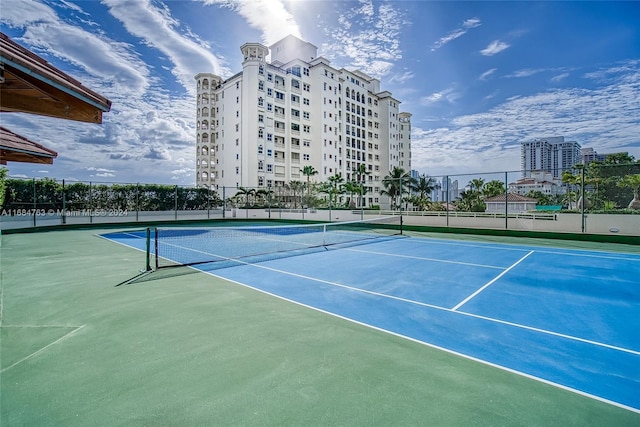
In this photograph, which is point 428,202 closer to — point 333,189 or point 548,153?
point 333,189

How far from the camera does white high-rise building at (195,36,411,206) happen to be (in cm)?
4869

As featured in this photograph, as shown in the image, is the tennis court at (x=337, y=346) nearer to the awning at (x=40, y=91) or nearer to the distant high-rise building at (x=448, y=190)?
the awning at (x=40, y=91)

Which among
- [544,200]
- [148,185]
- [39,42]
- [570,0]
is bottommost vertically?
[544,200]

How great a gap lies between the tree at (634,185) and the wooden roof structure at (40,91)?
19.5 m

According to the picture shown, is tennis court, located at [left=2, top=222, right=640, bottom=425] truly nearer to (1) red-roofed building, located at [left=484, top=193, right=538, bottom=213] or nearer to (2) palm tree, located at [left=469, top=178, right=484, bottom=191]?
(1) red-roofed building, located at [left=484, top=193, right=538, bottom=213]

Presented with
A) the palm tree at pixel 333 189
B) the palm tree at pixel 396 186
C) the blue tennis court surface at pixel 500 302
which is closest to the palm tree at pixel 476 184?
the palm tree at pixel 396 186

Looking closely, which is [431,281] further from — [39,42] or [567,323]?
[39,42]

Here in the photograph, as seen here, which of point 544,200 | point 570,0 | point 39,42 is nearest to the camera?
point 39,42

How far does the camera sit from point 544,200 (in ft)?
52.7

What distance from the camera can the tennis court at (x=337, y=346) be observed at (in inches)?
107

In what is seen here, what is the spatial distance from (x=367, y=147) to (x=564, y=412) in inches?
2748

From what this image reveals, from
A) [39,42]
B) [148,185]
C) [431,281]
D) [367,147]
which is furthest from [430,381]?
[367,147]

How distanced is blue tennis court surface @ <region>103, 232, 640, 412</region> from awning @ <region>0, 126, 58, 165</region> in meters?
4.26

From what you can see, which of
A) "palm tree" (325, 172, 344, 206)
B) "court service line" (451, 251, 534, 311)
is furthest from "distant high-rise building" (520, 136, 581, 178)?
"court service line" (451, 251, 534, 311)
